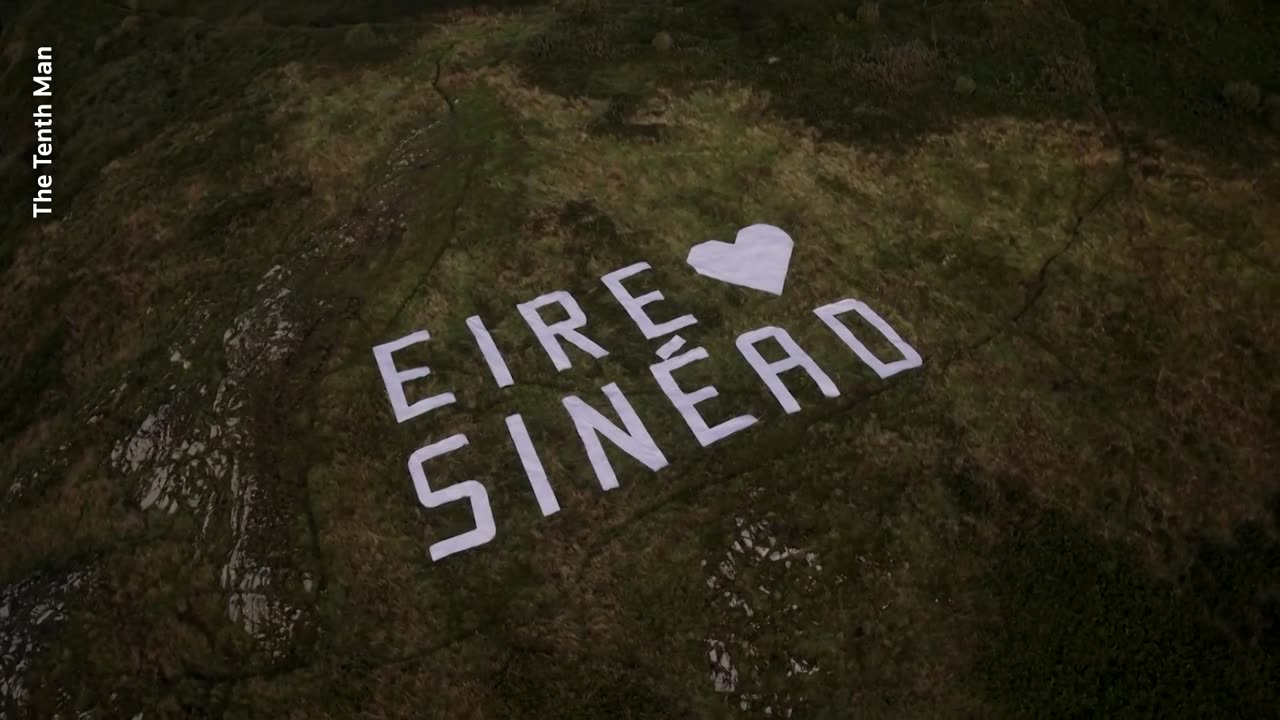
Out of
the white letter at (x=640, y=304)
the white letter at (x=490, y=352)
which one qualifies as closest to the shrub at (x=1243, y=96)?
the white letter at (x=640, y=304)

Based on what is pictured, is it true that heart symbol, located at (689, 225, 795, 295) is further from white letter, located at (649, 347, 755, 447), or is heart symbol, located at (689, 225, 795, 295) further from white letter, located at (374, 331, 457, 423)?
white letter, located at (374, 331, 457, 423)

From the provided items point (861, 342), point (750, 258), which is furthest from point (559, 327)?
point (861, 342)

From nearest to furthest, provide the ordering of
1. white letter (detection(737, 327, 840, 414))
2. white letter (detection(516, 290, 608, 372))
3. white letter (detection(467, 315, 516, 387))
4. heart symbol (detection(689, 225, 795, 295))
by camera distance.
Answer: white letter (detection(737, 327, 840, 414)) < white letter (detection(467, 315, 516, 387)) < white letter (detection(516, 290, 608, 372)) < heart symbol (detection(689, 225, 795, 295))

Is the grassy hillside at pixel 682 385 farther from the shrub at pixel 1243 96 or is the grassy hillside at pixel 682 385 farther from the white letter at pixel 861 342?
the white letter at pixel 861 342

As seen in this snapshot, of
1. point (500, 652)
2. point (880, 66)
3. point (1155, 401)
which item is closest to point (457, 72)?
point (880, 66)

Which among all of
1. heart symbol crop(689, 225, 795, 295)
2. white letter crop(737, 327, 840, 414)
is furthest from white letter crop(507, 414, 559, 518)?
heart symbol crop(689, 225, 795, 295)
